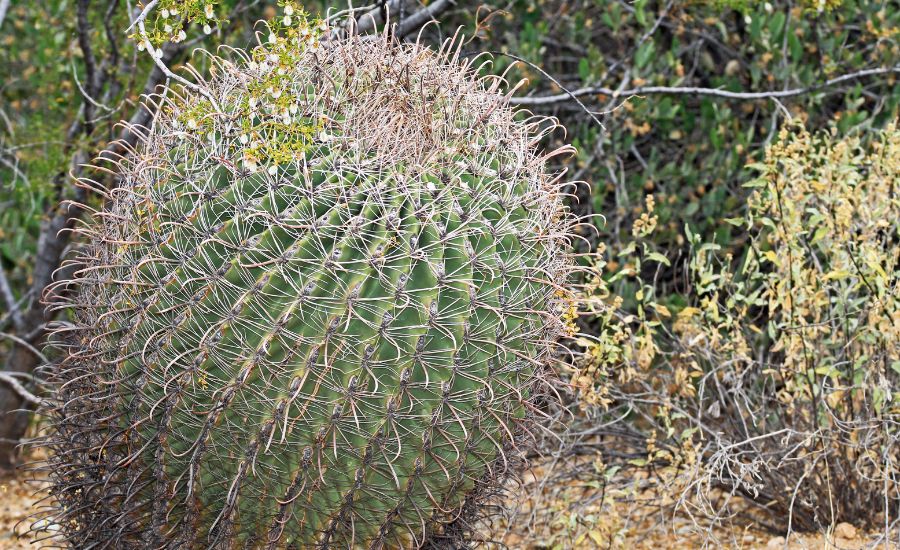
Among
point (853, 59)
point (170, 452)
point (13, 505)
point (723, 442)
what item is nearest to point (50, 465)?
point (170, 452)

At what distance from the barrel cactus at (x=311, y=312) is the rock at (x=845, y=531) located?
55.5 inches

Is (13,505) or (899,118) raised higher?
(899,118)

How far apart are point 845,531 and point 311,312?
6.83 feet

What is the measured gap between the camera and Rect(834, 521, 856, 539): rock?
347cm

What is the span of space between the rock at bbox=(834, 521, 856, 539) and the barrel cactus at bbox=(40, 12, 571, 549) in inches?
55.5

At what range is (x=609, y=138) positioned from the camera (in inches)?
196

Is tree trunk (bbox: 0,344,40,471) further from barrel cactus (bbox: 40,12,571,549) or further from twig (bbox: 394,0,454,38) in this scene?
twig (bbox: 394,0,454,38)

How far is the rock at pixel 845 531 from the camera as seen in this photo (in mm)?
3467

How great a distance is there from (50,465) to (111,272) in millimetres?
623

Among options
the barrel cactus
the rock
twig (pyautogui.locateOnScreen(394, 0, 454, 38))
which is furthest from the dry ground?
twig (pyautogui.locateOnScreen(394, 0, 454, 38))

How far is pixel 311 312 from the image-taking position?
2.38 metres

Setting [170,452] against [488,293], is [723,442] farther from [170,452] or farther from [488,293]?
[170,452]

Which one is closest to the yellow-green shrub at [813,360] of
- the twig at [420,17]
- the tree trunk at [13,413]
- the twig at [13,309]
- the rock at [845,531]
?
the rock at [845,531]

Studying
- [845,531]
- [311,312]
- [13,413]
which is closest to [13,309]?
[13,413]
